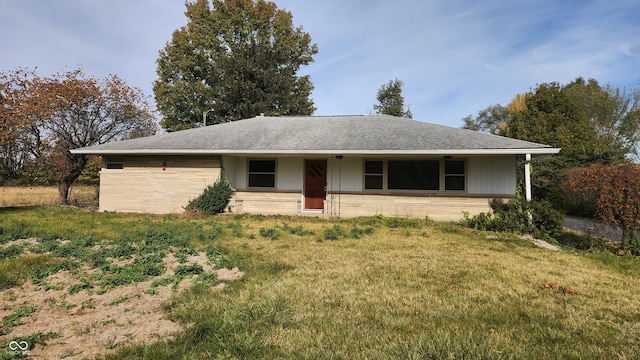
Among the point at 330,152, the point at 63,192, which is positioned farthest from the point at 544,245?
the point at 63,192

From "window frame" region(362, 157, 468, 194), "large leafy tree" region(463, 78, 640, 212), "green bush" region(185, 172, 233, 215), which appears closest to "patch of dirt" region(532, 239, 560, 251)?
"window frame" region(362, 157, 468, 194)

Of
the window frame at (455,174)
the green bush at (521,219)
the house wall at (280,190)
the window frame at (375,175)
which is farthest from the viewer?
the window frame at (375,175)

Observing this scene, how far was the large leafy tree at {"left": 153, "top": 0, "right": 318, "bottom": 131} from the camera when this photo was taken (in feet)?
93.7

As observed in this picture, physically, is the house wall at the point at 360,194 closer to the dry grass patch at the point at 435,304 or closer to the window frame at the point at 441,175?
the window frame at the point at 441,175

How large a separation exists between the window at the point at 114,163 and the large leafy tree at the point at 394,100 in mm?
23975

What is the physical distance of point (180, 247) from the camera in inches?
274

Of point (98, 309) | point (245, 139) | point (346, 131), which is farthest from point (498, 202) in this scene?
point (98, 309)

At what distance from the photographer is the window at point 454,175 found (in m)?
12.1

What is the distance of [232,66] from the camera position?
28.4 m

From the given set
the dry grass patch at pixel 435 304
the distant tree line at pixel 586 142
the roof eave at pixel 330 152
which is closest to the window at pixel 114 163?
the roof eave at pixel 330 152

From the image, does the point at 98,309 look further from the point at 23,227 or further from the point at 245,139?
the point at 245,139

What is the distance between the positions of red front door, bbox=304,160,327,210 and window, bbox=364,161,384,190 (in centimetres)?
180

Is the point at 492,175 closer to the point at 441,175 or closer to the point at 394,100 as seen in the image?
the point at 441,175

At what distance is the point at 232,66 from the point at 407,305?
2827 cm
